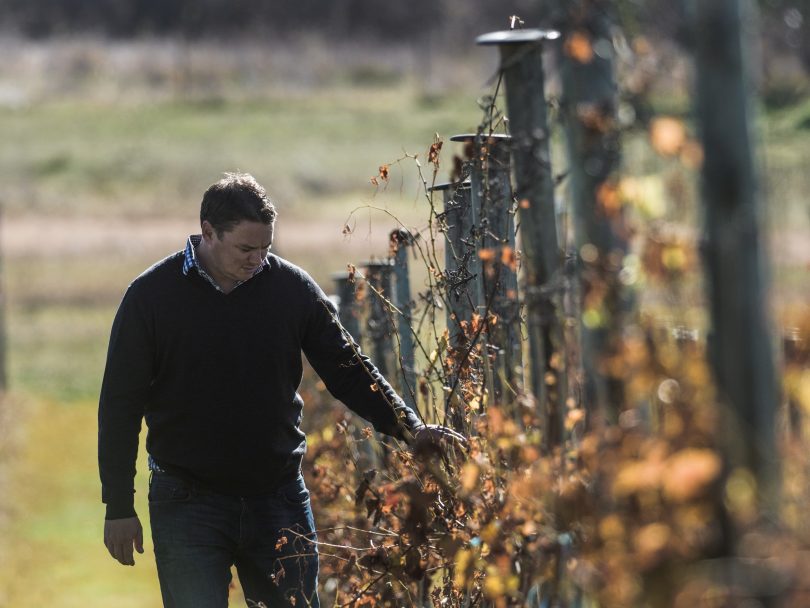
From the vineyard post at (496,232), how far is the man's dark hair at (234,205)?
70 cm

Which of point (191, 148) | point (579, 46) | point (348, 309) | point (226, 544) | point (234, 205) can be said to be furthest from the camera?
point (191, 148)

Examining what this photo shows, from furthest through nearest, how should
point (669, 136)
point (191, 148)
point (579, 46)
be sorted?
point (191, 148), point (579, 46), point (669, 136)

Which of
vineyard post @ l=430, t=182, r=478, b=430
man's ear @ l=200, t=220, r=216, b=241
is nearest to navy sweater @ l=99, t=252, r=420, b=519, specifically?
man's ear @ l=200, t=220, r=216, b=241

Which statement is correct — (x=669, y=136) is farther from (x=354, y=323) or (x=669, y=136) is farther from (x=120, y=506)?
(x=354, y=323)

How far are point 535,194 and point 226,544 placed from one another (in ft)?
7.12

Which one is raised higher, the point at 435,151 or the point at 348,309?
the point at 435,151

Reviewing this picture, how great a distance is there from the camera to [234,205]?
5.12 metres

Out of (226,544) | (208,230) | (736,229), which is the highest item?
(208,230)

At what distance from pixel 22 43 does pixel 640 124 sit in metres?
55.3

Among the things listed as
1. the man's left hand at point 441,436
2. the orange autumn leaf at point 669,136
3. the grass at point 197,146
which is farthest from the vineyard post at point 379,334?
the grass at point 197,146

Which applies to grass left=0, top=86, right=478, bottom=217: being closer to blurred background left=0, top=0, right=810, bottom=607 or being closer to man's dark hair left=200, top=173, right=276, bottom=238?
blurred background left=0, top=0, right=810, bottom=607

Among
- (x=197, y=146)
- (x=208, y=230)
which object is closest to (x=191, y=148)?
(x=197, y=146)

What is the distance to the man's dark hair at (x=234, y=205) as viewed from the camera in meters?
5.11

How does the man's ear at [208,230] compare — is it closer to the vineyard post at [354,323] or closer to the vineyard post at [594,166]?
the vineyard post at [354,323]
